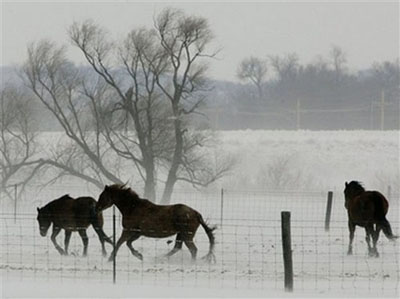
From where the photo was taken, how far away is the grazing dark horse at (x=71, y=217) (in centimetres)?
1527

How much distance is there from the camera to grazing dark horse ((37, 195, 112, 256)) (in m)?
15.3

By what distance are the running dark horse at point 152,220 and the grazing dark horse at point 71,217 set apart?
83 centimetres

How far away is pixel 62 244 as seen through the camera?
16562 millimetres

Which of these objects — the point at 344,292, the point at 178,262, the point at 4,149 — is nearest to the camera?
the point at 344,292

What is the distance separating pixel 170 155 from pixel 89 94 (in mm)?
4587

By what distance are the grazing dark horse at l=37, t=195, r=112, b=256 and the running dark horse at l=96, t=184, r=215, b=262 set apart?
0.83 m

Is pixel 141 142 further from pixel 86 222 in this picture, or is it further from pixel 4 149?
pixel 86 222

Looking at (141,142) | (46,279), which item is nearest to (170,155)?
(141,142)

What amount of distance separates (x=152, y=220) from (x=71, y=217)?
7.25ft

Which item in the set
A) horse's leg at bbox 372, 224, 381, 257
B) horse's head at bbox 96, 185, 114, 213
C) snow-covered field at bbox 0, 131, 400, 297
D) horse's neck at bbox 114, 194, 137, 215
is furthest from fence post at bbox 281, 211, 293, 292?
horse's head at bbox 96, 185, 114, 213

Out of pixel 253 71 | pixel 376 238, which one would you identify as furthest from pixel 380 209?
pixel 253 71

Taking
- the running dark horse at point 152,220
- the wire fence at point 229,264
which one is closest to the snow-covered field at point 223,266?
the wire fence at point 229,264

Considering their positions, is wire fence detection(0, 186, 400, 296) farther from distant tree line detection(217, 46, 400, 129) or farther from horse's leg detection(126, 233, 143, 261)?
distant tree line detection(217, 46, 400, 129)

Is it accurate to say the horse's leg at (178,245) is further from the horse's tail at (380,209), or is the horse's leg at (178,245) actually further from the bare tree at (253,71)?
the bare tree at (253,71)
